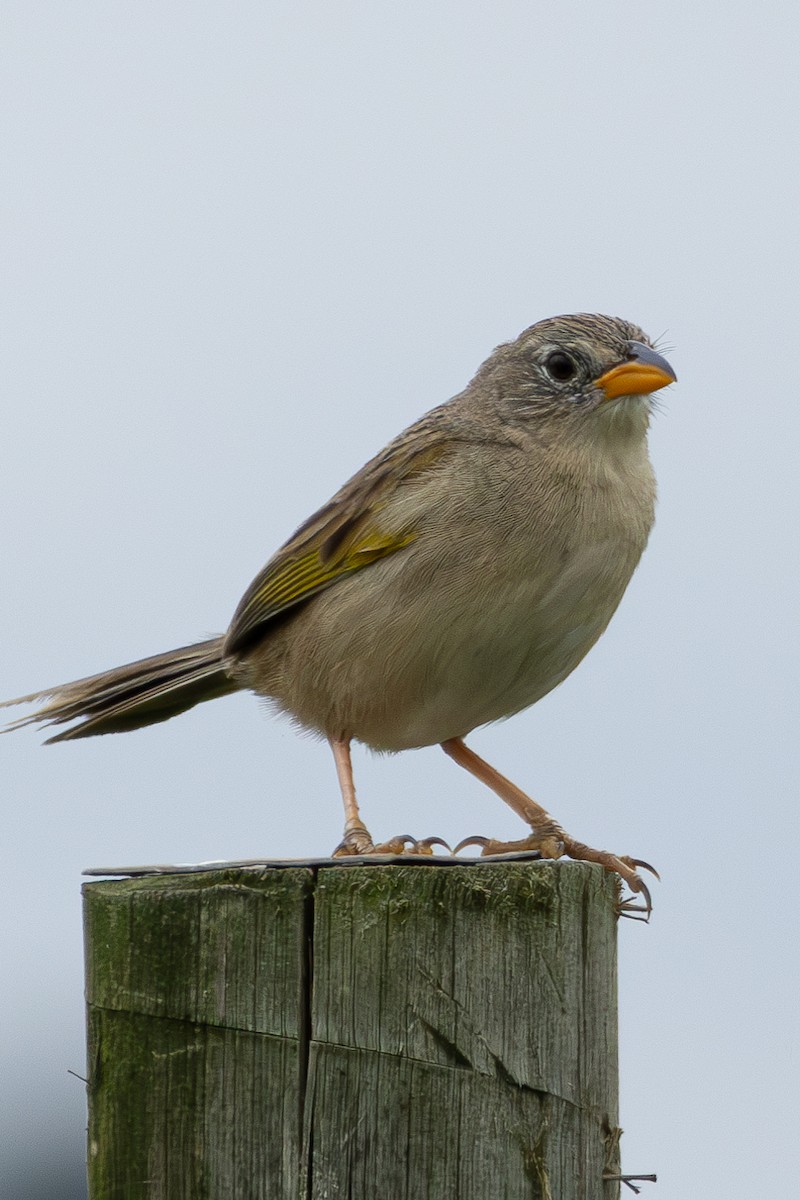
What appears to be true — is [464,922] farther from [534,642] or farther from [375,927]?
[534,642]

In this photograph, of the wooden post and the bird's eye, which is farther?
the bird's eye

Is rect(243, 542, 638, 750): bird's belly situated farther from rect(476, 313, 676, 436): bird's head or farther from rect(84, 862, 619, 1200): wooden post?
rect(84, 862, 619, 1200): wooden post

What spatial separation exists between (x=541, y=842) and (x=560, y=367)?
6.21ft

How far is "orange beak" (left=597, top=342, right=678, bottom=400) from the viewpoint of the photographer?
5.60 m

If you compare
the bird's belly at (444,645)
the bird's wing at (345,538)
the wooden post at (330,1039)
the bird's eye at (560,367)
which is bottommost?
the wooden post at (330,1039)

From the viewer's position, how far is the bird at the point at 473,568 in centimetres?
529

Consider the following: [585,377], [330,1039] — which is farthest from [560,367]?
[330,1039]

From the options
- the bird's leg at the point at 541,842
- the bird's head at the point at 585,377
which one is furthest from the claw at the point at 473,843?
the bird's head at the point at 585,377

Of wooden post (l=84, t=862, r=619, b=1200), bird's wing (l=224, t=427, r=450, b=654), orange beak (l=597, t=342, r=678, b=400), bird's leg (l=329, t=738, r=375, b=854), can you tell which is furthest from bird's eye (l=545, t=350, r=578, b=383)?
wooden post (l=84, t=862, r=619, b=1200)

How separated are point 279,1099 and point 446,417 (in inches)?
139

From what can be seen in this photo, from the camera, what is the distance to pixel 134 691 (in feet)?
21.8

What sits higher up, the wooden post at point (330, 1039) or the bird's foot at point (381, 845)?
the bird's foot at point (381, 845)

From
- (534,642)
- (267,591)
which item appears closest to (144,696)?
(267,591)

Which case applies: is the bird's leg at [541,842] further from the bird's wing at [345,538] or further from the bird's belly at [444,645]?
the bird's wing at [345,538]
